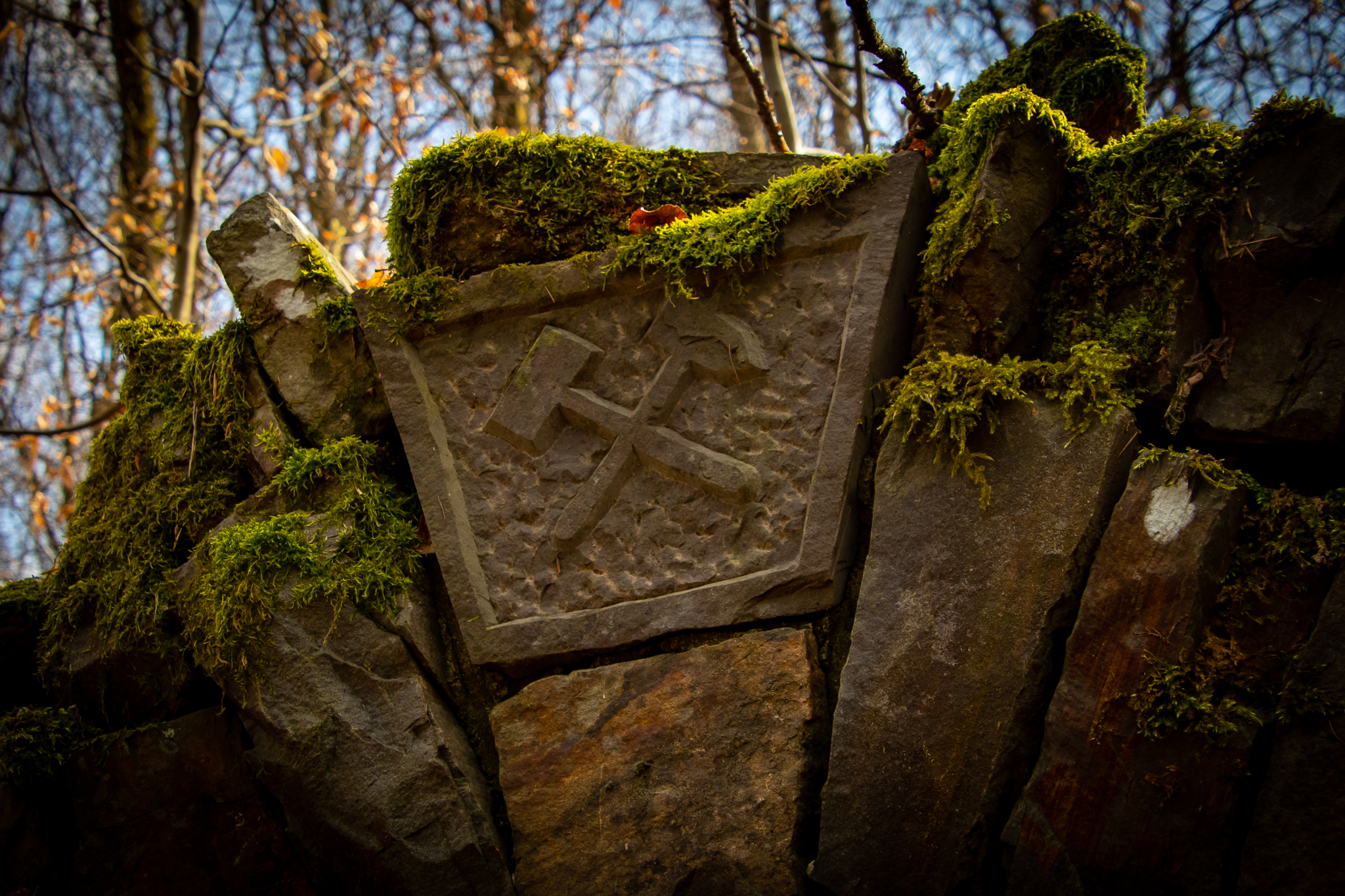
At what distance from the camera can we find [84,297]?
7105mm

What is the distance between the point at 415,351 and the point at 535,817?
1.47 meters

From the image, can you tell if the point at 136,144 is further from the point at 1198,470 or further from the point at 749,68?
the point at 1198,470

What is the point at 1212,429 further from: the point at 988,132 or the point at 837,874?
the point at 837,874

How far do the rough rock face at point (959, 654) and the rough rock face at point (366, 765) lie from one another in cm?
104

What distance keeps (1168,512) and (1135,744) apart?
548mm

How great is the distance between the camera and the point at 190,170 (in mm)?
5734

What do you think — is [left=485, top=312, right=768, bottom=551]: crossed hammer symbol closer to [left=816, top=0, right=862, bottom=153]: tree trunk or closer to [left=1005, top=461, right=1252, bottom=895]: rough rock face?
[left=1005, top=461, right=1252, bottom=895]: rough rock face

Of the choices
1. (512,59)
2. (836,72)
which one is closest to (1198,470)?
(836,72)

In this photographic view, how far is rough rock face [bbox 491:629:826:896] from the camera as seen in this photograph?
2260mm

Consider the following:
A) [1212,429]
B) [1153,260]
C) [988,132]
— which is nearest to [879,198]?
[988,132]

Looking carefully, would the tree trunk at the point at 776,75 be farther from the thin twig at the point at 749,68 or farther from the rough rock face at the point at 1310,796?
the rough rock face at the point at 1310,796

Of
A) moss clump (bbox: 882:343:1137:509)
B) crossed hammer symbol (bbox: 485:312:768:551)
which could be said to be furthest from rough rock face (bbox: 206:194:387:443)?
moss clump (bbox: 882:343:1137:509)

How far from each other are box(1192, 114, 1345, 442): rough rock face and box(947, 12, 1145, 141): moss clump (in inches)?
25.8


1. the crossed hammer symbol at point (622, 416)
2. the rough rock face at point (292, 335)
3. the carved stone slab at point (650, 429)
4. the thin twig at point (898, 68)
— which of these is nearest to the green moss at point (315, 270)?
the rough rock face at point (292, 335)
